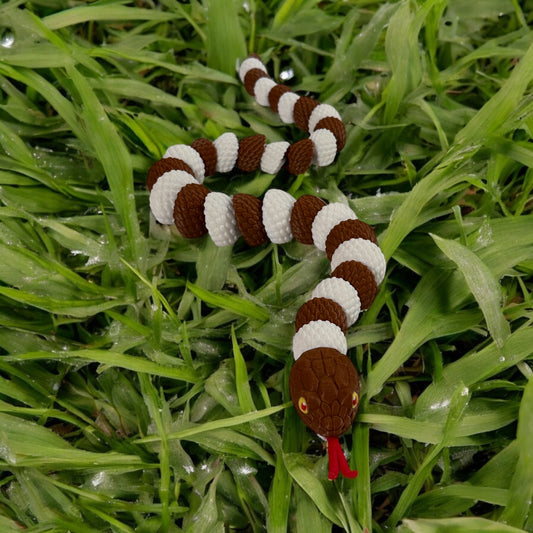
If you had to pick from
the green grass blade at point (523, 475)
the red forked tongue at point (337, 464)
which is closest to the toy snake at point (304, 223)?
the red forked tongue at point (337, 464)

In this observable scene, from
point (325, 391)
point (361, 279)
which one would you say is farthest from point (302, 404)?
point (361, 279)

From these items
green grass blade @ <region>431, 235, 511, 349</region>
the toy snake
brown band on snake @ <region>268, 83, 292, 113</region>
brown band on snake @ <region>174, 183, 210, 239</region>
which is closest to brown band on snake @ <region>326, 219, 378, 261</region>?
the toy snake

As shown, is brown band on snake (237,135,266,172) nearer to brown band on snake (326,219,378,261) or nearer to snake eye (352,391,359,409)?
brown band on snake (326,219,378,261)

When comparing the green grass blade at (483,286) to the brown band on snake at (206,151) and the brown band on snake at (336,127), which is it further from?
the brown band on snake at (206,151)

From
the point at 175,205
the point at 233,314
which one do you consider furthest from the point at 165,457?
the point at 175,205

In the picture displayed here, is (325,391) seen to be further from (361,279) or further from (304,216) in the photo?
(304,216)
